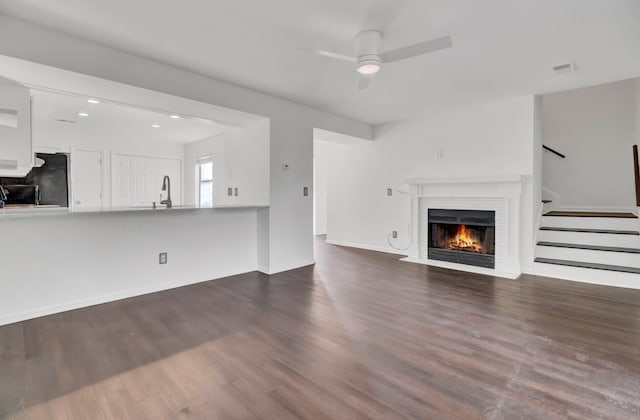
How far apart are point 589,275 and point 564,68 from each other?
2.50m

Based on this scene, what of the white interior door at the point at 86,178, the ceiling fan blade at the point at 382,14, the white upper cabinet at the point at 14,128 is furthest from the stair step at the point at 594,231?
the white interior door at the point at 86,178

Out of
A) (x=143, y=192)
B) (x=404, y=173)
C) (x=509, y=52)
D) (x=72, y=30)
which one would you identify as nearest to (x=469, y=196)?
(x=404, y=173)

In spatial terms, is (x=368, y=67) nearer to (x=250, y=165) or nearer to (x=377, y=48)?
(x=377, y=48)

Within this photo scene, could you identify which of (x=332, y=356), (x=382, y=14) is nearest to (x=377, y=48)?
(x=382, y=14)

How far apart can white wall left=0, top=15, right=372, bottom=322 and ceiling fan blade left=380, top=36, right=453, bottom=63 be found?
81.1 inches

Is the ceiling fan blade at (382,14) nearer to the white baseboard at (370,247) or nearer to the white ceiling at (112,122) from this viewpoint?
the white ceiling at (112,122)

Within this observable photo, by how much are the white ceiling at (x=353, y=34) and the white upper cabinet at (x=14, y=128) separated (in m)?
0.81

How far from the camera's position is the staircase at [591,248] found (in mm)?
3705

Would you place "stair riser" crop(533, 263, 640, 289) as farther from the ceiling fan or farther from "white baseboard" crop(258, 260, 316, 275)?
the ceiling fan

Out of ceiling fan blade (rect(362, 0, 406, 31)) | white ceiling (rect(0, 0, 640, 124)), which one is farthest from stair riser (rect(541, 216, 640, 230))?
ceiling fan blade (rect(362, 0, 406, 31))

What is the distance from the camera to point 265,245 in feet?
14.2

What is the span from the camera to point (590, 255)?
157 inches

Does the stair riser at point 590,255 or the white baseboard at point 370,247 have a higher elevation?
the stair riser at point 590,255

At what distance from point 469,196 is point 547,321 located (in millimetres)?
2342
